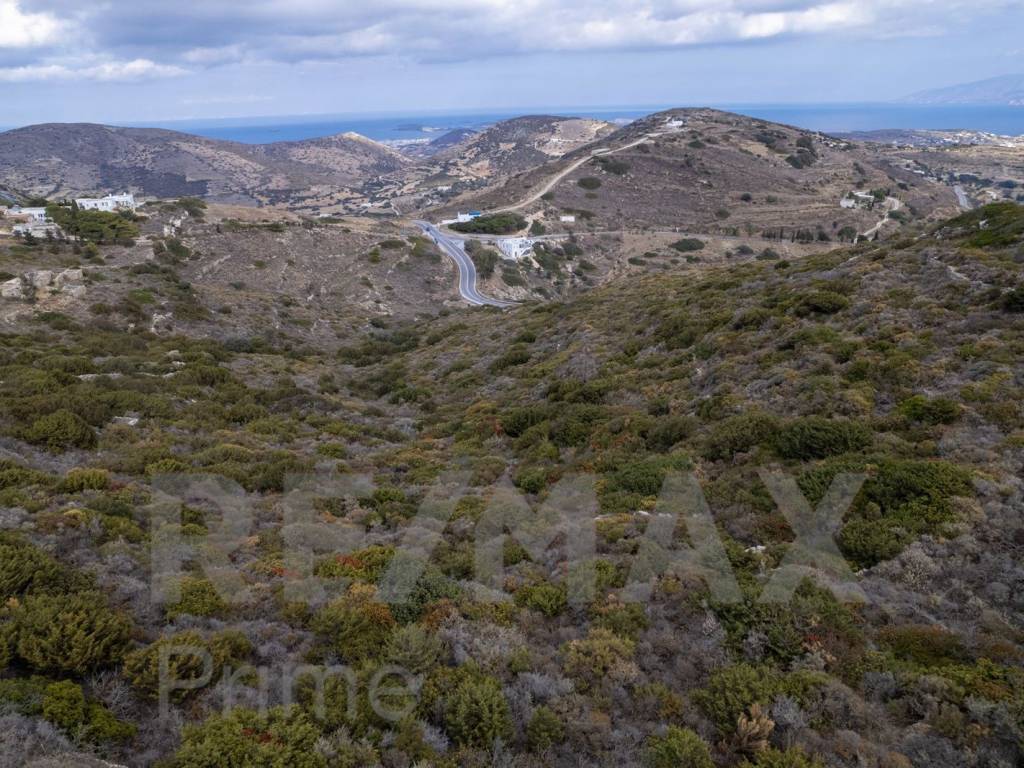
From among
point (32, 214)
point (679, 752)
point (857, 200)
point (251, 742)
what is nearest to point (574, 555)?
point (679, 752)

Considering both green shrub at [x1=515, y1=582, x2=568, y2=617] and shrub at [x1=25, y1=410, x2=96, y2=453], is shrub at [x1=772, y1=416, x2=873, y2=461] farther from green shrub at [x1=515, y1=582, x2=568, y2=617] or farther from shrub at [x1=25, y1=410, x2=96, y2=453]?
shrub at [x1=25, y1=410, x2=96, y2=453]

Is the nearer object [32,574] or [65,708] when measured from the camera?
[65,708]

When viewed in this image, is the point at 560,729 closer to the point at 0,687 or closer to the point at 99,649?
the point at 99,649

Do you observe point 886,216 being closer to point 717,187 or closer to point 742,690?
point 717,187

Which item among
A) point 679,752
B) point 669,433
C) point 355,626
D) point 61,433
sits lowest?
point 679,752

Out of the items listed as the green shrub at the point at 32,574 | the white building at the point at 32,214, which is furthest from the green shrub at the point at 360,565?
the white building at the point at 32,214

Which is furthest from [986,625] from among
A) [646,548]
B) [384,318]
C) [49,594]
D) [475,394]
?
[384,318]

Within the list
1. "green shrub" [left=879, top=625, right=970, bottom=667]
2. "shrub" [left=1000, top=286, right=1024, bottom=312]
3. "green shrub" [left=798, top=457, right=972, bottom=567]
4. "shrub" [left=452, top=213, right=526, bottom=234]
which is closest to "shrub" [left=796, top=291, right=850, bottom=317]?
"shrub" [left=1000, top=286, right=1024, bottom=312]
